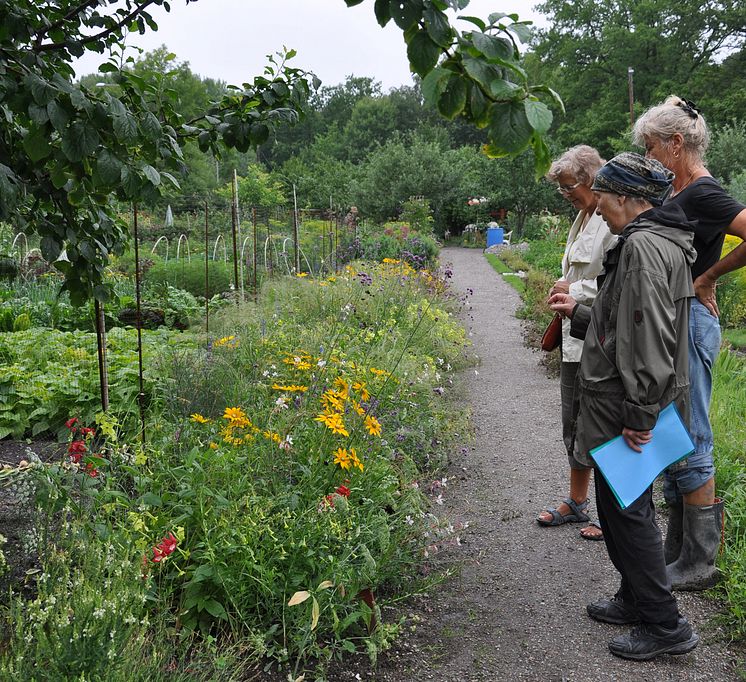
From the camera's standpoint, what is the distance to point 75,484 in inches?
108

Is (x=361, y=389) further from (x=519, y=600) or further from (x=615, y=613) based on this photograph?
(x=615, y=613)

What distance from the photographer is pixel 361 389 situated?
131 inches

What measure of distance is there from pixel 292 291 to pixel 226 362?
10.0 feet

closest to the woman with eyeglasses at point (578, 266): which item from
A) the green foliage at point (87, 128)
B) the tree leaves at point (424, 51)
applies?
the green foliage at point (87, 128)

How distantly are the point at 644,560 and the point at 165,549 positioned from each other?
1761mm

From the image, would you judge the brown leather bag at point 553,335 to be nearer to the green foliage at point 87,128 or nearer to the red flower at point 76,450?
the green foliage at point 87,128

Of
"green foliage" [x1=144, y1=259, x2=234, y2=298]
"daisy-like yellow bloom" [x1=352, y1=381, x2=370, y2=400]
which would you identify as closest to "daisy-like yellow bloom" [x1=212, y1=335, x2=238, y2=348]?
"daisy-like yellow bloom" [x1=352, y1=381, x2=370, y2=400]

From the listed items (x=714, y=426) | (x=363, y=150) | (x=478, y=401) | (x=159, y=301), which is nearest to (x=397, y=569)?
(x=714, y=426)

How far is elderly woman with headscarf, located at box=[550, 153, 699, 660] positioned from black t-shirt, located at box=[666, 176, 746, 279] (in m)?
0.33

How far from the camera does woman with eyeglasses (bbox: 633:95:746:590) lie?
2.96m

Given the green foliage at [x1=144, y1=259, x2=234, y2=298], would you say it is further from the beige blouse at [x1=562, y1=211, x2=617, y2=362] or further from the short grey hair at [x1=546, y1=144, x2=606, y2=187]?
the short grey hair at [x1=546, y1=144, x2=606, y2=187]

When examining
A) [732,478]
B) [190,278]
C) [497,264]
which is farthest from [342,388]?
[497,264]

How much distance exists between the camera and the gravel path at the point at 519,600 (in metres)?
2.61

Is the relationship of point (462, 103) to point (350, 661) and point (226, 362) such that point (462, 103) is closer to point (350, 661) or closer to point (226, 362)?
point (350, 661)
